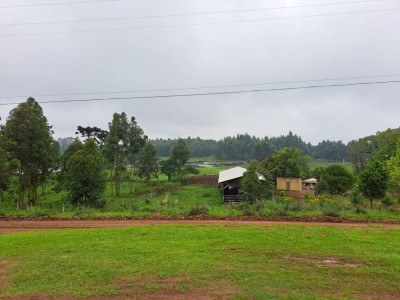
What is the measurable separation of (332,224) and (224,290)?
11.2 meters

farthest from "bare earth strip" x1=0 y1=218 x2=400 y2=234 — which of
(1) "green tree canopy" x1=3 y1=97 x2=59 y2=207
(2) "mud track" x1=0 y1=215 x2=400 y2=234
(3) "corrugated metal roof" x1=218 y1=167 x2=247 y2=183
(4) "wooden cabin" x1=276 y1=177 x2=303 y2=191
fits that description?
(4) "wooden cabin" x1=276 y1=177 x2=303 y2=191

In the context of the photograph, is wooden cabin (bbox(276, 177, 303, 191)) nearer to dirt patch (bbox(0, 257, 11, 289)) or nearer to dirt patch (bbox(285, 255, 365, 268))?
dirt patch (bbox(285, 255, 365, 268))

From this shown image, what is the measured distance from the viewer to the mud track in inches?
678

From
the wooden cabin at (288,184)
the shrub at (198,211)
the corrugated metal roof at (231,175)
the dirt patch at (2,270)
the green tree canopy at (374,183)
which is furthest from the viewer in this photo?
the wooden cabin at (288,184)

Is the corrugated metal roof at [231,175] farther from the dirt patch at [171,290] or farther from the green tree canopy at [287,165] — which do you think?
the dirt patch at [171,290]

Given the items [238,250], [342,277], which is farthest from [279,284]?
[238,250]

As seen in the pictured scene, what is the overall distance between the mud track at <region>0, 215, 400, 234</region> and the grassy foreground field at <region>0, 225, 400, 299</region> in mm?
2081

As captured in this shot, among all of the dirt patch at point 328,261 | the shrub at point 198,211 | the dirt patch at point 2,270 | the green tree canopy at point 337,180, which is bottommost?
the dirt patch at point 328,261

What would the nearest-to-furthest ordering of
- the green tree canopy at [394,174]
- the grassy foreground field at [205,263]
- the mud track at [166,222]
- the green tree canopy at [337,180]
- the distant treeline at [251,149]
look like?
the grassy foreground field at [205,263] < the mud track at [166,222] < the green tree canopy at [394,174] < the green tree canopy at [337,180] < the distant treeline at [251,149]

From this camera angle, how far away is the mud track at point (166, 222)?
1723 cm

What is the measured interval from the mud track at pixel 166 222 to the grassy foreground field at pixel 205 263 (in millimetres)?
2081

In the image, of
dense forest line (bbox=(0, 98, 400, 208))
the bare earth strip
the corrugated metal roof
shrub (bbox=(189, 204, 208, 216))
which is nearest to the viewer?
the bare earth strip

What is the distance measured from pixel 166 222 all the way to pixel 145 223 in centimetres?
117

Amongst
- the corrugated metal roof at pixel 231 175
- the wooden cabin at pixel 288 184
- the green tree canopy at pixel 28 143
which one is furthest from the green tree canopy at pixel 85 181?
the wooden cabin at pixel 288 184
